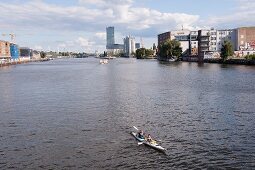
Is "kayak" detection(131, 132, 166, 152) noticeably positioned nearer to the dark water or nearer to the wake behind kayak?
the wake behind kayak

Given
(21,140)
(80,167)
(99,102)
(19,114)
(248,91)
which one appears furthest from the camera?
(248,91)

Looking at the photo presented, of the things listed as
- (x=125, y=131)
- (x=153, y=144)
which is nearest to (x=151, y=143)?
(x=153, y=144)

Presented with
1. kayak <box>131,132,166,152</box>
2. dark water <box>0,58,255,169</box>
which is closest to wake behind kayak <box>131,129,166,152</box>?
kayak <box>131,132,166,152</box>

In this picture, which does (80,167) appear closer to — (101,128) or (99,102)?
(101,128)

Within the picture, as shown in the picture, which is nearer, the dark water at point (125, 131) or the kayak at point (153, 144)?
the dark water at point (125, 131)

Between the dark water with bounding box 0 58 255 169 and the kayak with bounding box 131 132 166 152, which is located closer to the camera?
the dark water with bounding box 0 58 255 169

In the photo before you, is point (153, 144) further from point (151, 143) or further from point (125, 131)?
point (125, 131)

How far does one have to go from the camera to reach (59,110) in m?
60.0

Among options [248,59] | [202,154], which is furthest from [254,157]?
[248,59]

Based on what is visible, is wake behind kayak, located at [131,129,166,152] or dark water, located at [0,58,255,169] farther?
wake behind kayak, located at [131,129,166,152]

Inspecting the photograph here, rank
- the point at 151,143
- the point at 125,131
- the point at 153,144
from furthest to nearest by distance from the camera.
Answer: the point at 125,131 → the point at 151,143 → the point at 153,144

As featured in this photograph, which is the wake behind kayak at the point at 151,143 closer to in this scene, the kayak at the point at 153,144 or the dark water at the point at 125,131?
the kayak at the point at 153,144

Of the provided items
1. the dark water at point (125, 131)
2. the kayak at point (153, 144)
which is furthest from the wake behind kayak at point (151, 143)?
the dark water at point (125, 131)

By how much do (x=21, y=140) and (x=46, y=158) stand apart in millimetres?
7739
